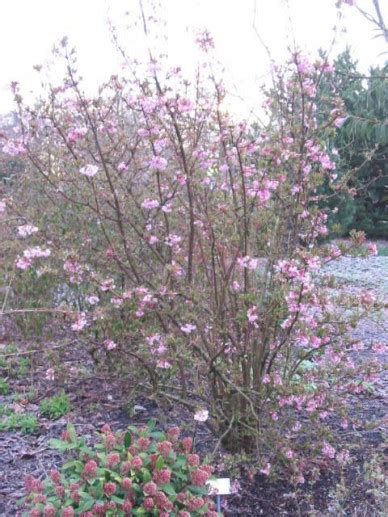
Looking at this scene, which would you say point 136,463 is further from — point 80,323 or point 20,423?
point 20,423

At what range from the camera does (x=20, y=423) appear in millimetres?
3818

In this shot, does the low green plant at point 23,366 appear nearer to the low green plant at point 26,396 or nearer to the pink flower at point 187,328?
the low green plant at point 26,396

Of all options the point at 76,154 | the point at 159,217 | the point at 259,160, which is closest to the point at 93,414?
the point at 159,217

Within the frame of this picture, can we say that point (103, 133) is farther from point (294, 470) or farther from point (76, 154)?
point (294, 470)

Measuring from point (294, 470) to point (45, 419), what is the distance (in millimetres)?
1622

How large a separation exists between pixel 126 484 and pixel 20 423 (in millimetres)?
1655

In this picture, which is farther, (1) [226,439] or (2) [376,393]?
(2) [376,393]

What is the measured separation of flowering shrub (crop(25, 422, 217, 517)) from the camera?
2340 mm

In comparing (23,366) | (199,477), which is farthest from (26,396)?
(199,477)

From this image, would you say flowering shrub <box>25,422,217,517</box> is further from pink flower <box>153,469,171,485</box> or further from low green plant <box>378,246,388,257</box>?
low green plant <box>378,246,388,257</box>

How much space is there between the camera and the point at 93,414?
404cm

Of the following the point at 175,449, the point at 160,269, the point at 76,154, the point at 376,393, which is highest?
the point at 76,154

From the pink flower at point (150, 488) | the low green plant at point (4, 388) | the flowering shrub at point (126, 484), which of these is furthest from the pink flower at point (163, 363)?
the low green plant at point (4, 388)

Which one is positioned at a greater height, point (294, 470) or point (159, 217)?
point (159, 217)
